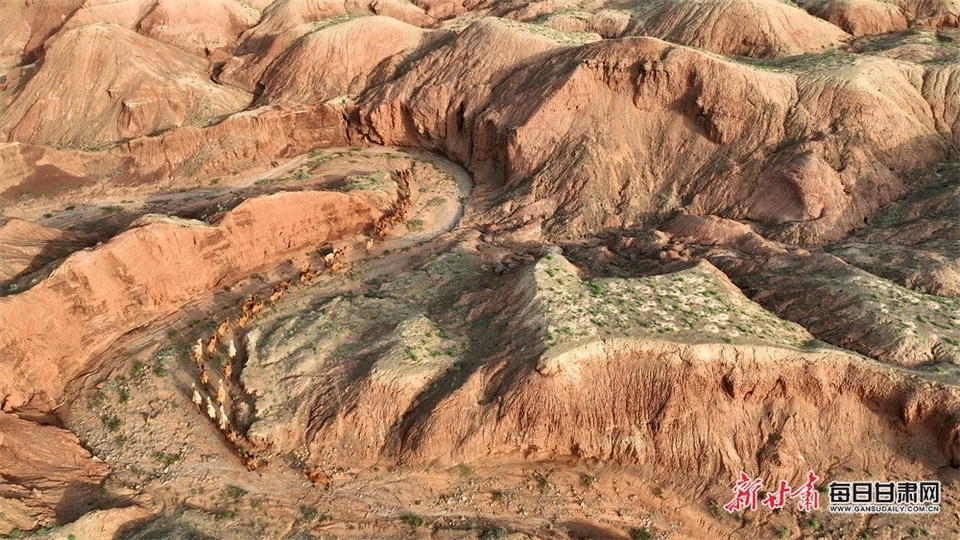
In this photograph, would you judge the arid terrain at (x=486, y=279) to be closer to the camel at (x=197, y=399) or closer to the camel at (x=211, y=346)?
the camel at (x=211, y=346)

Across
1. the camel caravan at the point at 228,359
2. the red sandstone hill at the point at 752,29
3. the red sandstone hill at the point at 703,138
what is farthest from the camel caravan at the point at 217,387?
the red sandstone hill at the point at 752,29

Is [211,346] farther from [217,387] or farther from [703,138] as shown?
[703,138]

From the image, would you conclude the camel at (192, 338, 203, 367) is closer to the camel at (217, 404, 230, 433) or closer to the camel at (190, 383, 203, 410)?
the camel at (190, 383, 203, 410)

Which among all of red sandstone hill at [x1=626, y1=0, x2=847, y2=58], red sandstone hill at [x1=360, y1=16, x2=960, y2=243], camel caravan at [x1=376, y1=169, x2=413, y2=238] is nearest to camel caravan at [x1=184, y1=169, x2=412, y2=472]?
camel caravan at [x1=376, y1=169, x2=413, y2=238]

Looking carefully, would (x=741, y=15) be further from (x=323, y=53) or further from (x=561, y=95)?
(x=323, y=53)

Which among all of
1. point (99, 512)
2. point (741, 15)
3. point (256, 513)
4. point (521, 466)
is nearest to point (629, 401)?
point (521, 466)

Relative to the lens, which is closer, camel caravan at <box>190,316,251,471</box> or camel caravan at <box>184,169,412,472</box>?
camel caravan at <box>184,169,412,472</box>
